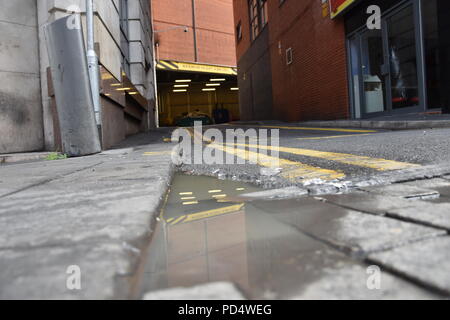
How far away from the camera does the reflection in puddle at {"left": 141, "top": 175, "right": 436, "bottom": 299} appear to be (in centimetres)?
78

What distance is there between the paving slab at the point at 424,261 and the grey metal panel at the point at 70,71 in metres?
4.36

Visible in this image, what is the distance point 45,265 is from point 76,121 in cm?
407

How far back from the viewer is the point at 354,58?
33.6 feet

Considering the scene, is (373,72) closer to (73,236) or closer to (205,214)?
(205,214)

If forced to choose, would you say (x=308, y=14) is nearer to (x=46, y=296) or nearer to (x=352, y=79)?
(x=352, y=79)

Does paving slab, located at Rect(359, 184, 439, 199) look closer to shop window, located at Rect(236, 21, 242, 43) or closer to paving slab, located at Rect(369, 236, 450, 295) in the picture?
→ paving slab, located at Rect(369, 236, 450, 295)

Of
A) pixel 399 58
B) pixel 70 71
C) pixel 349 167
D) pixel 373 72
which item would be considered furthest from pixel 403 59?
pixel 70 71

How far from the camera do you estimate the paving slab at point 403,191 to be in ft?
5.21

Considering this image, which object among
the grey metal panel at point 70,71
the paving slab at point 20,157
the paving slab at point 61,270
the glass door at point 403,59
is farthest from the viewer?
the glass door at point 403,59

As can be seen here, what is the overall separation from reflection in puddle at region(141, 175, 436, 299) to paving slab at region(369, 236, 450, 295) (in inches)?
1.7

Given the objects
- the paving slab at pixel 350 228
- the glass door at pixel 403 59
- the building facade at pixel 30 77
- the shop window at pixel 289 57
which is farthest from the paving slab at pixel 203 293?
the shop window at pixel 289 57

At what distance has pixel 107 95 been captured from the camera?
21.1ft

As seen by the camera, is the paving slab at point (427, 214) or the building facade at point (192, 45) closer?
the paving slab at point (427, 214)

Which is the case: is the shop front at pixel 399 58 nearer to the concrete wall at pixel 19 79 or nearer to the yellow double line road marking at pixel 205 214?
the yellow double line road marking at pixel 205 214
